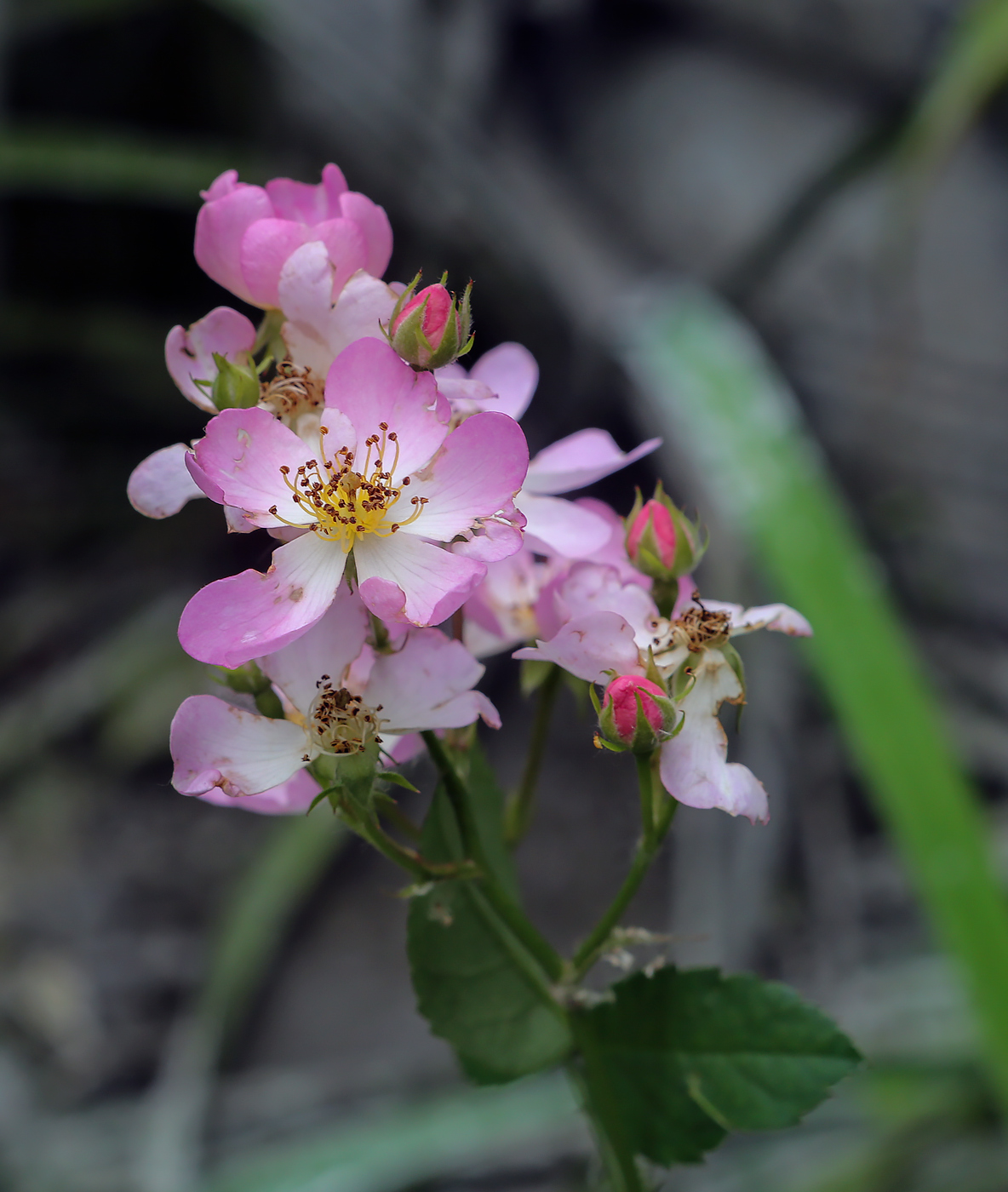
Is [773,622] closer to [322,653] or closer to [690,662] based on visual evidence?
[690,662]

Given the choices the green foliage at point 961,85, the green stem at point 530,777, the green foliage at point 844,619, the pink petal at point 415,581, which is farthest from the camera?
the green foliage at point 961,85

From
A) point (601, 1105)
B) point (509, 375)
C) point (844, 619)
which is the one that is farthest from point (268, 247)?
point (844, 619)

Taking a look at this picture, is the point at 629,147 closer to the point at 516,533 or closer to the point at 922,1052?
the point at 922,1052

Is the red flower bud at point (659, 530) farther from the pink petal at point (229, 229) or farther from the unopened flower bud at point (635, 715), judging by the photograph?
the pink petal at point (229, 229)

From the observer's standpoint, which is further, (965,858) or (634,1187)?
(965,858)

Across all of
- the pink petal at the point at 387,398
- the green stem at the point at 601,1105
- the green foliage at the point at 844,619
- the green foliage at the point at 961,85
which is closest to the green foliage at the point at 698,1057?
the green stem at the point at 601,1105

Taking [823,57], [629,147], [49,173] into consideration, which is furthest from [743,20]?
[49,173]

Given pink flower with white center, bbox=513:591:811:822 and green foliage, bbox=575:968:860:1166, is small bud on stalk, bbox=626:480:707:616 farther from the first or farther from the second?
green foliage, bbox=575:968:860:1166
